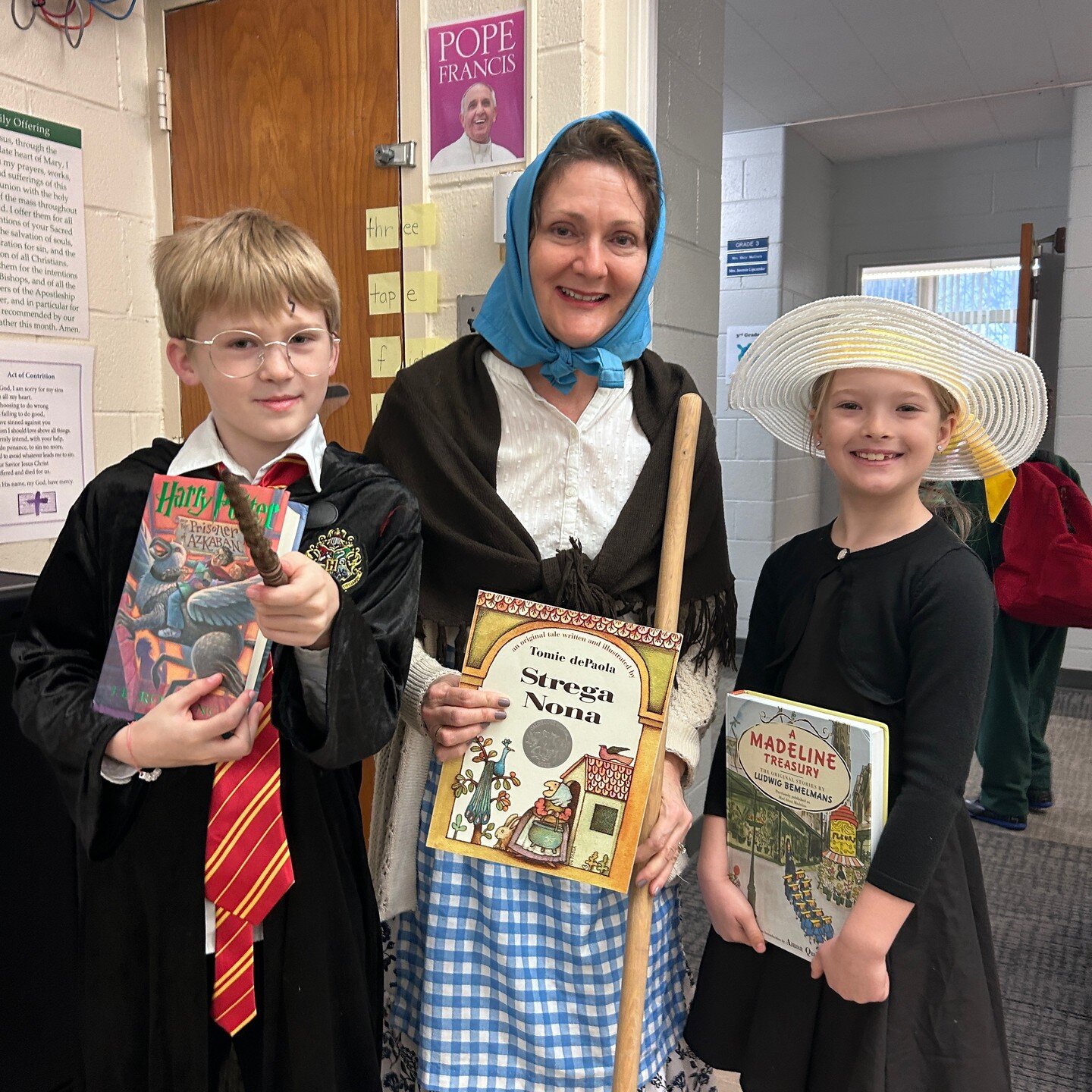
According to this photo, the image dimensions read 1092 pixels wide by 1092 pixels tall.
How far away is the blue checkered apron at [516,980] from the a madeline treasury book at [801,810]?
192 millimetres

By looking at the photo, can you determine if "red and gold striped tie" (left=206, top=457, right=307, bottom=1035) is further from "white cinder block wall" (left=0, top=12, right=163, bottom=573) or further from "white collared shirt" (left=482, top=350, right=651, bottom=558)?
"white cinder block wall" (left=0, top=12, right=163, bottom=573)

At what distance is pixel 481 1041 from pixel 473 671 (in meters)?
0.48

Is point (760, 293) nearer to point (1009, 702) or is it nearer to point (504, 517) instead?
point (1009, 702)

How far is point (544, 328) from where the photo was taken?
1.23 m

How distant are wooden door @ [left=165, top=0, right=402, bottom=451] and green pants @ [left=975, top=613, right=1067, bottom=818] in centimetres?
249

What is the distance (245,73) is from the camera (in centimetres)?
219

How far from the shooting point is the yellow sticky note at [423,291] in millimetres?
2025

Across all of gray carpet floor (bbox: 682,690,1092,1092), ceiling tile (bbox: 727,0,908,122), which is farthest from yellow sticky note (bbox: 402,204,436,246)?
ceiling tile (bbox: 727,0,908,122)

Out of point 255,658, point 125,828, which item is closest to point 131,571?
point 255,658

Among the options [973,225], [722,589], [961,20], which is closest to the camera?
[722,589]

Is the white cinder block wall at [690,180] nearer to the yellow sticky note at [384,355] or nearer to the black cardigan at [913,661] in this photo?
the yellow sticky note at [384,355]

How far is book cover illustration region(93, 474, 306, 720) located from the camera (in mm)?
959

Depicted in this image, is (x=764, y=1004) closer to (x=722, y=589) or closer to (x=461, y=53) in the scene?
(x=722, y=589)

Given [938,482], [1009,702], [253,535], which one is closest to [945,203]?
[1009,702]
